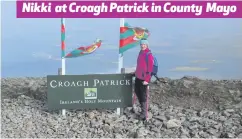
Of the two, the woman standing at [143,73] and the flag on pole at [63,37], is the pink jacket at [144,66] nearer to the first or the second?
the woman standing at [143,73]

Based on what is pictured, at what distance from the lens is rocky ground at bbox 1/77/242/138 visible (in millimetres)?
6652

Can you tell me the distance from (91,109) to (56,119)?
2.33 feet

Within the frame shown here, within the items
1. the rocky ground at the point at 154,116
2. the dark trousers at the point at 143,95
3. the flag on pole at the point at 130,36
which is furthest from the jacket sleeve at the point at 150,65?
the rocky ground at the point at 154,116

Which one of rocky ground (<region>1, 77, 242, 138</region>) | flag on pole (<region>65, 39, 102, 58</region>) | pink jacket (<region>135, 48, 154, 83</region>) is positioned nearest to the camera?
rocky ground (<region>1, 77, 242, 138</region>)

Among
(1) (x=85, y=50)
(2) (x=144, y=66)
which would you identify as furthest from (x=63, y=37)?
(2) (x=144, y=66)

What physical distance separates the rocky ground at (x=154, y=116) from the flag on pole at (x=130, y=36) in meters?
1.28

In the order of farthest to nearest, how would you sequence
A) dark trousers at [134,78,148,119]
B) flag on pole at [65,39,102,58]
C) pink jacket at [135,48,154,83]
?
1. dark trousers at [134,78,148,119]
2. flag on pole at [65,39,102,58]
3. pink jacket at [135,48,154,83]

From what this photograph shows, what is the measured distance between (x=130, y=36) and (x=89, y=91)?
122 cm

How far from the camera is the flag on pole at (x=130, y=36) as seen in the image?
7.00m

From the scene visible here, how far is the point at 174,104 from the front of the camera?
25.7 ft

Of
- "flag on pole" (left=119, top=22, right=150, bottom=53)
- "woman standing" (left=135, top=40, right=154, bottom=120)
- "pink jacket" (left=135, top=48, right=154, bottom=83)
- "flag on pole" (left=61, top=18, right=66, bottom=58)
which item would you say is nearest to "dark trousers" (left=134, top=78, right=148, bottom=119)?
"woman standing" (left=135, top=40, right=154, bottom=120)

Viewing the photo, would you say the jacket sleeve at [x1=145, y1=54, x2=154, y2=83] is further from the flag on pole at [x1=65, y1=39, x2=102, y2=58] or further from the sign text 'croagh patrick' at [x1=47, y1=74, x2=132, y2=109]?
the flag on pole at [x1=65, y1=39, x2=102, y2=58]

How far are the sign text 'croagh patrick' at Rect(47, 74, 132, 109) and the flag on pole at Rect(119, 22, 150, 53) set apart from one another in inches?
20.8

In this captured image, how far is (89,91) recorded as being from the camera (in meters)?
7.19
